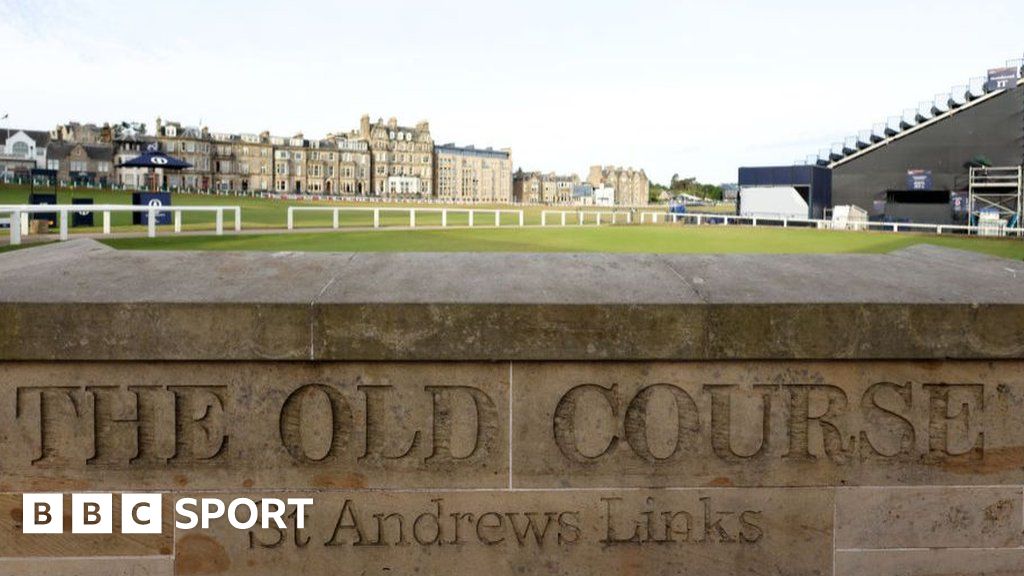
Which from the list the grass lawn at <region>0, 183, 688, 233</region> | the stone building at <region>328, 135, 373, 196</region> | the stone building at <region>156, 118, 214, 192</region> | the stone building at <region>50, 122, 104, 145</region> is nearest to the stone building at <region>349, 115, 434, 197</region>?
the stone building at <region>328, 135, 373, 196</region>

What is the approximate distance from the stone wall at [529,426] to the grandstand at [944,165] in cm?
5911

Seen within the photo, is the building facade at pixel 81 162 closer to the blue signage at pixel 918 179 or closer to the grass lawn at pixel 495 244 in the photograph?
the blue signage at pixel 918 179

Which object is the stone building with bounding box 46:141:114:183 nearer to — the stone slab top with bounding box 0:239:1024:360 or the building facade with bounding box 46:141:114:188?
the building facade with bounding box 46:141:114:188

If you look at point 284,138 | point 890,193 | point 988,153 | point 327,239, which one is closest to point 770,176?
point 890,193

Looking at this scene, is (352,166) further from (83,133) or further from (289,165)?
(83,133)

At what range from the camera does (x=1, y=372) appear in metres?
3.60

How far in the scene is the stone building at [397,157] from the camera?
187 meters

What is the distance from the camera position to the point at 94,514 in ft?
12.0

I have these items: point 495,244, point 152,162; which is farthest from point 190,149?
point 495,244

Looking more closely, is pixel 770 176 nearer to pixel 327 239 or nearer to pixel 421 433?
pixel 327 239

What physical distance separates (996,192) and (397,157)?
481 feet

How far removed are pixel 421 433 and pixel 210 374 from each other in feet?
3.14

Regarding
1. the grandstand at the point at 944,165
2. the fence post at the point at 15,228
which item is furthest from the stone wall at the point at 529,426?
the grandstand at the point at 944,165

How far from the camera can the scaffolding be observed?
2219 inches
